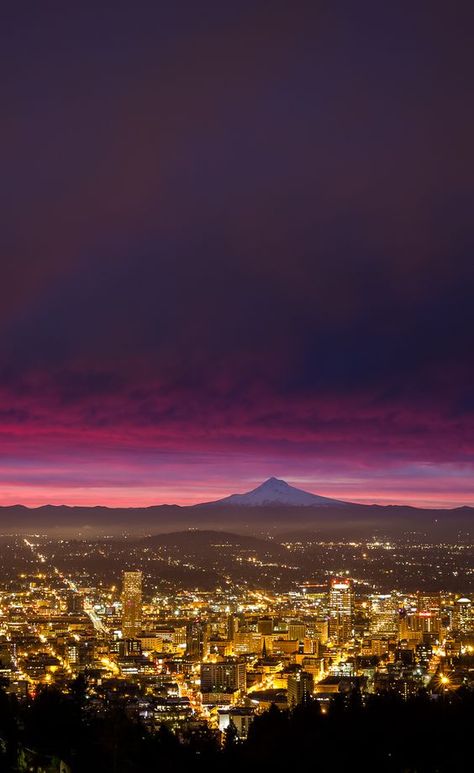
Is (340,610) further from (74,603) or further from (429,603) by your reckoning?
(74,603)

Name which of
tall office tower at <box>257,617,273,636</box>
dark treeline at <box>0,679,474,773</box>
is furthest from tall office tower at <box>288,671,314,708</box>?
tall office tower at <box>257,617,273,636</box>

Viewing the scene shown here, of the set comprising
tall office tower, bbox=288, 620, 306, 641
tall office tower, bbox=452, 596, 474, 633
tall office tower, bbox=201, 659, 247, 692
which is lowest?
tall office tower, bbox=201, 659, 247, 692

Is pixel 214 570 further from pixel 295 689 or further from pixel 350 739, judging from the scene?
pixel 350 739

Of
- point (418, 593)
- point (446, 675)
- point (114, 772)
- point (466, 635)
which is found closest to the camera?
point (114, 772)

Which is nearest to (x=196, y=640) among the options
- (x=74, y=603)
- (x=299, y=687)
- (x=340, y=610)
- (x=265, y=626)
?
(x=265, y=626)

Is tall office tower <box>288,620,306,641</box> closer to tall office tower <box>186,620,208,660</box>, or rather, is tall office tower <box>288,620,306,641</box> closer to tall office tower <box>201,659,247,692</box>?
tall office tower <box>186,620,208,660</box>

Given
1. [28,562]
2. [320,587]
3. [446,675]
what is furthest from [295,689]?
[28,562]
